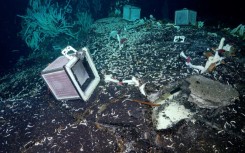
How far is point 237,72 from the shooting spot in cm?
361

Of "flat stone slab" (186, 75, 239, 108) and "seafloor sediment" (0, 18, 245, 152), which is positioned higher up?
"flat stone slab" (186, 75, 239, 108)

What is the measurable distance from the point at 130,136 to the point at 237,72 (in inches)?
103

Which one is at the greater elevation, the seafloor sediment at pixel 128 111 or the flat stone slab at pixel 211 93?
the flat stone slab at pixel 211 93

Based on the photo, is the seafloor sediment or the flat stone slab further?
the flat stone slab

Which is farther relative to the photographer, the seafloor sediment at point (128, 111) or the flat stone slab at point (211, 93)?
the flat stone slab at point (211, 93)

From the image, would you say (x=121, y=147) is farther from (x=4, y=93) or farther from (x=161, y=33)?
(x=161, y=33)

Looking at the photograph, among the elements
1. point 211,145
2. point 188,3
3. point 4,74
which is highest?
point 188,3

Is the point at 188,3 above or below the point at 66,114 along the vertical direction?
above

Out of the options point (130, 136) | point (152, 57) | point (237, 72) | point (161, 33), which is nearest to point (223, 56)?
point (237, 72)

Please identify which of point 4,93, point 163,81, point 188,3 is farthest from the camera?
point 188,3

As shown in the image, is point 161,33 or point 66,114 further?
point 161,33

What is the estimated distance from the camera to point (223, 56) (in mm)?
4160

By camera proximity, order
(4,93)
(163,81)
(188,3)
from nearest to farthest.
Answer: (163,81) → (4,93) → (188,3)

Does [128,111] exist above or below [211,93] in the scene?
→ below
